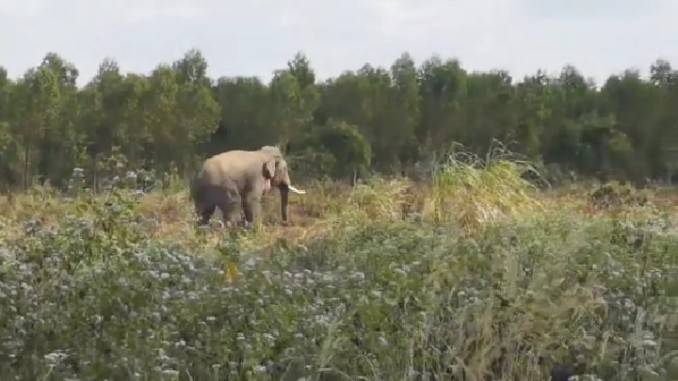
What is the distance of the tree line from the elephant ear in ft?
26.7

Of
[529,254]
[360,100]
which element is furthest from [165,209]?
[360,100]

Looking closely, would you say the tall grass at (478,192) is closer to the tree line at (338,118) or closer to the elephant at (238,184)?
the elephant at (238,184)

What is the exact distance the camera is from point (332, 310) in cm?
598

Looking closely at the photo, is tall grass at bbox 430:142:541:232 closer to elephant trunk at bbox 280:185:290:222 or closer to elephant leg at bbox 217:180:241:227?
elephant leg at bbox 217:180:241:227

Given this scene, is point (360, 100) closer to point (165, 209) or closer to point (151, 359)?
point (165, 209)

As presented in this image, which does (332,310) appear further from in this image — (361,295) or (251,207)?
(251,207)

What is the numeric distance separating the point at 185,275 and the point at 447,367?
1406mm

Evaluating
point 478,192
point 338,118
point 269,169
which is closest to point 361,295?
point 478,192

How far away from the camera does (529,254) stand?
702 centimetres

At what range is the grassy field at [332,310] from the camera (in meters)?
5.74

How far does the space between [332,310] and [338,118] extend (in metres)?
23.5

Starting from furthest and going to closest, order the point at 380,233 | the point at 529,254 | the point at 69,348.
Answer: the point at 380,233 → the point at 529,254 → the point at 69,348

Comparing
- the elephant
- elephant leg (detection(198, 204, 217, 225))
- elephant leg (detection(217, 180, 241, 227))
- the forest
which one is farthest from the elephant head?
the forest

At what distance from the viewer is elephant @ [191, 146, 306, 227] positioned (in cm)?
1569
